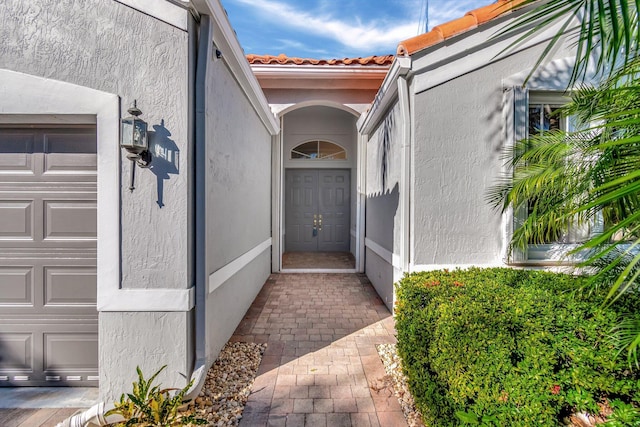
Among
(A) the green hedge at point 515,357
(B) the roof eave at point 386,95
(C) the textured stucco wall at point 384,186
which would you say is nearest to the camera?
(A) the green hedge at point 515,357

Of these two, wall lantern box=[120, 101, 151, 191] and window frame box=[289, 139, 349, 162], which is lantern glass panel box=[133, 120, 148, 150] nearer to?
wall lantern box=[120, 101, 151, 191]

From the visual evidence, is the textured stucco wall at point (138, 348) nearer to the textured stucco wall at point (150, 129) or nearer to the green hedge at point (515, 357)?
the textured stucco wall at point (150, 129)

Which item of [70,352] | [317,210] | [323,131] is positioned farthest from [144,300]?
[323,131]

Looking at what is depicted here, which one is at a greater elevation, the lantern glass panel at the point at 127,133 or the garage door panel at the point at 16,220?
the lantern glass panel at the point at 127,133

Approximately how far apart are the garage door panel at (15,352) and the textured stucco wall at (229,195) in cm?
164

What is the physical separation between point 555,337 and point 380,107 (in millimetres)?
4090

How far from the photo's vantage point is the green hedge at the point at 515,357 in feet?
5.88

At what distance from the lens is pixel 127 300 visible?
2.68 meters

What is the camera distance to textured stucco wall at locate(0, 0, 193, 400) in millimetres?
2660

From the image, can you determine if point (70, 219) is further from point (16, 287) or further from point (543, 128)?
point (543, 128)

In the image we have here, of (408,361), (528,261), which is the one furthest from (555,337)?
(528,261)

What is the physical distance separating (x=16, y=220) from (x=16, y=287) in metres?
0.62

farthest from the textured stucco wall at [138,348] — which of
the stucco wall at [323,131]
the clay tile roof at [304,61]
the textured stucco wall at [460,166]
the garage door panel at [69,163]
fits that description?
the stucco wall at [323,131]

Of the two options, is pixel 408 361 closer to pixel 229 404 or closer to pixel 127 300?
pixel 229 404
